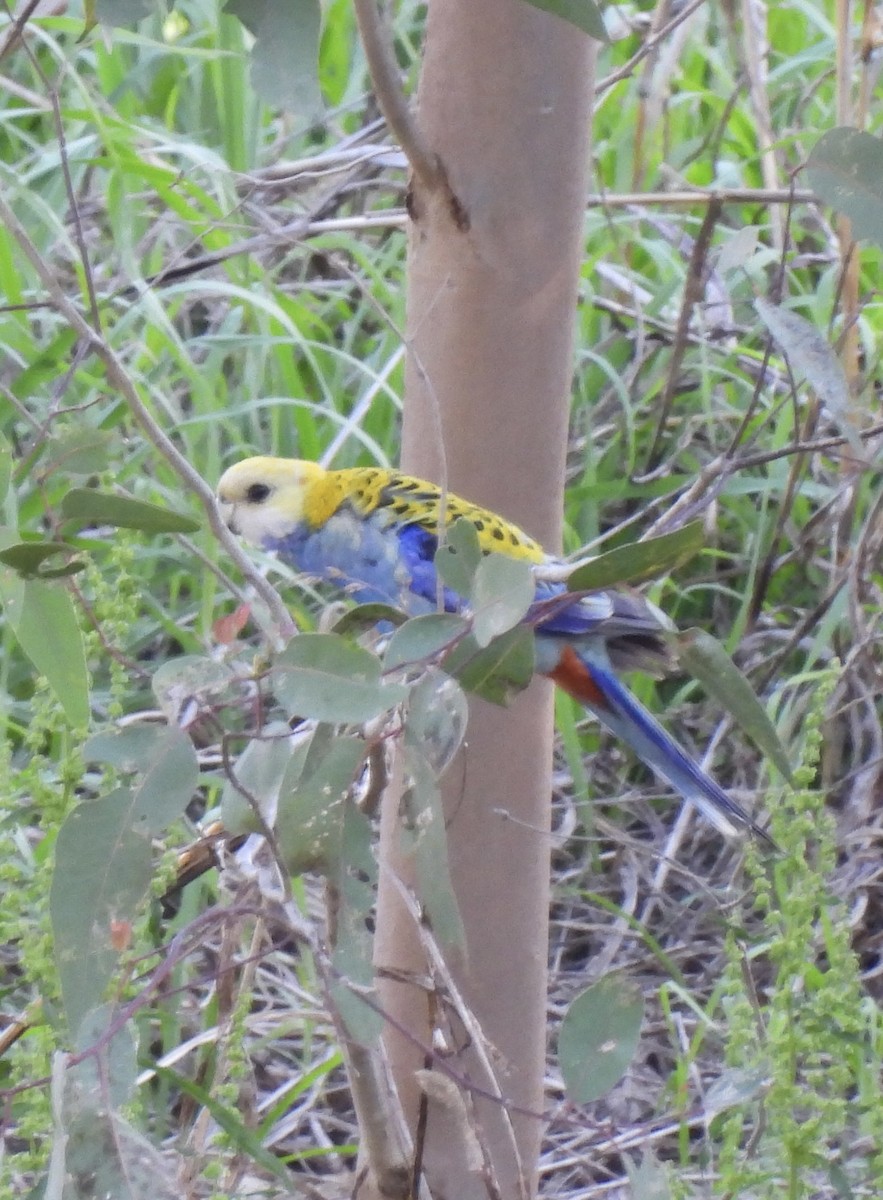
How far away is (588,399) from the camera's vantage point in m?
2.26

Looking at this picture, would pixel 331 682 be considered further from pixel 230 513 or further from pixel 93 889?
pixel 230 513

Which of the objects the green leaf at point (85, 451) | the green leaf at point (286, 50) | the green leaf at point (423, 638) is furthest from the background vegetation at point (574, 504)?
the green leaf at point (286, 50)

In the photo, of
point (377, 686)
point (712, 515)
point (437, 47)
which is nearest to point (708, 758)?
point (712, 515)

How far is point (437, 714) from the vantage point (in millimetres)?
672

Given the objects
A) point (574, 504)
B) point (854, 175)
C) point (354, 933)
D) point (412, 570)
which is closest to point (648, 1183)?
point (354, 933)

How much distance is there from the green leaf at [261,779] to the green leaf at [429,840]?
7cm

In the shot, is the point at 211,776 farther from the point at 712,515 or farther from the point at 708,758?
the point at 712,515

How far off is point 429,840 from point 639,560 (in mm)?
169

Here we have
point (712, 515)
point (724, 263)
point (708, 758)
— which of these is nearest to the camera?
point (724, 263)

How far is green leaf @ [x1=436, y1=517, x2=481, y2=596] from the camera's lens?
715 millimetres

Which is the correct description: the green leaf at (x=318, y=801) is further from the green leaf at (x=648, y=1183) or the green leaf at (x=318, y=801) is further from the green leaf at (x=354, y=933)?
the green leaf at (x=648, y=1183)

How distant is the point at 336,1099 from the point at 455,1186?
1.87ft

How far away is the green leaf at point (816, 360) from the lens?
96 cm

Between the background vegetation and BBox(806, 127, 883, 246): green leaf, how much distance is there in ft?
0.49
